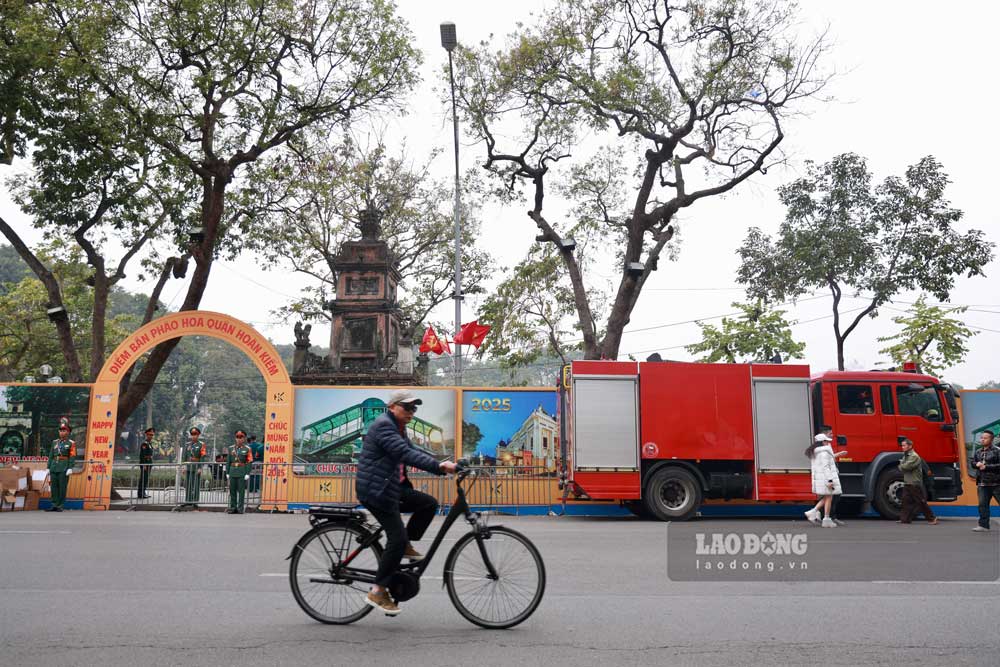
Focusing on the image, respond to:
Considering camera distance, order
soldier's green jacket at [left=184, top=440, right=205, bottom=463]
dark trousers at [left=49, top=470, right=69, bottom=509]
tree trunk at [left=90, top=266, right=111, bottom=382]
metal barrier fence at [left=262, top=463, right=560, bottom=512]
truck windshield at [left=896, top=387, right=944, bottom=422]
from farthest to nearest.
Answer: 1. tree trunk at [left=90, top=266, right=111, bottom=382]
2. soldier's green jacket at [left=184, top=440, right=205, bottom=463]
3. metal barrier fence at [left=262, top=463, right=560, bottom=512]
4. dark trousers at [left=49, top=470, right=69, bottom=509]
5. truck windshield at [left=896, top=387, right=944, bottom=422]

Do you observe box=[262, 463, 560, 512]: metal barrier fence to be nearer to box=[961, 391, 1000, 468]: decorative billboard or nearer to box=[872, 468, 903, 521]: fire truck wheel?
box=[872, 468, 903, 521]: fire truck wheel

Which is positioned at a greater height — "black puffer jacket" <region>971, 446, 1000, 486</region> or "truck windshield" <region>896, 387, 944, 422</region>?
"truck windshield" <region>896, 387, 944, 422</region>

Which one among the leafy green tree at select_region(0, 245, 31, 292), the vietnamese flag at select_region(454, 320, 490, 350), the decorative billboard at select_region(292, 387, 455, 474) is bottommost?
the decorative billboard at select_region(292, 387, 455, 474)

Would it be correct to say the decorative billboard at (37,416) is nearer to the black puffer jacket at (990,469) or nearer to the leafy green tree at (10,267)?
the black puffer jacket at (990,469)

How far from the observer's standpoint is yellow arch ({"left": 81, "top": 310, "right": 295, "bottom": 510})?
58.7ft

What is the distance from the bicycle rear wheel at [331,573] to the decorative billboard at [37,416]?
14.8m

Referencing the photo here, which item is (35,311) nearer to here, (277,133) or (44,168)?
(44,168)

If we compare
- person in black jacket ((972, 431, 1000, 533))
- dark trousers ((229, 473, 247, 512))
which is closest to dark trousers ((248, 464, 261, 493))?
dark trousers ((229, 473, 247, 512))

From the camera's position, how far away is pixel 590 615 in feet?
21.0

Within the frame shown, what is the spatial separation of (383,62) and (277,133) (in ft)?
11.6

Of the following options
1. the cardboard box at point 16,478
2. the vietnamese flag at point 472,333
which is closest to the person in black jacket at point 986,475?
the vietnamese flag at point 472,333

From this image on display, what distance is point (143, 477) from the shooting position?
59.4 ft

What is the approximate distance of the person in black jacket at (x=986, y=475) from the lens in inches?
534

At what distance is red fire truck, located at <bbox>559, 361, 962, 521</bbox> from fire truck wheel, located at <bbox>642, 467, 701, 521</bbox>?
0.06 ft
